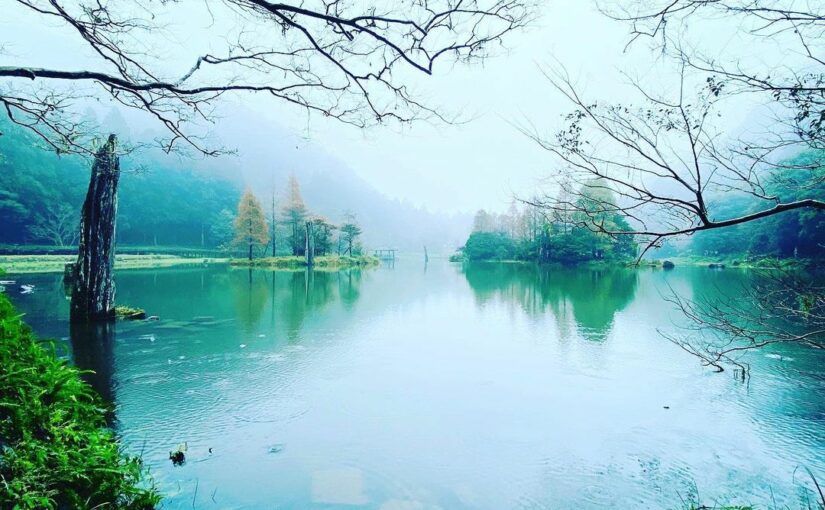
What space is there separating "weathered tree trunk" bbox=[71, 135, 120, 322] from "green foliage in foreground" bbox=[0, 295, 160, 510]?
6096mm

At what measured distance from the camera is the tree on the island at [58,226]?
31.5 m

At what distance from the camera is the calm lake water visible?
3.11 metres

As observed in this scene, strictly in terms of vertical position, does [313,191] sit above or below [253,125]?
below

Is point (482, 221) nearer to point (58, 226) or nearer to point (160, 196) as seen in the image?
point (160, 196)

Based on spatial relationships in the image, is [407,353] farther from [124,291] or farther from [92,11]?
[124,291]

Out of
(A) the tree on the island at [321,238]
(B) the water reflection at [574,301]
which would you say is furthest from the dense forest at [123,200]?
(B) the water reflection at [574,301]

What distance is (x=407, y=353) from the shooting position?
22.8 feet

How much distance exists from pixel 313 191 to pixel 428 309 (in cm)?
7368

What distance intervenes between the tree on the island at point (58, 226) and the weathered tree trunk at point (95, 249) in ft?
100

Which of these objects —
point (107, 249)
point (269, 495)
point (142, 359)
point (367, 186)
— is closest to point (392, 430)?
point (269, 495)

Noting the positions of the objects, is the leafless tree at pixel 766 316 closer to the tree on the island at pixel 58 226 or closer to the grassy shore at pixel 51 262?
the grassy shore at pixel 51 262

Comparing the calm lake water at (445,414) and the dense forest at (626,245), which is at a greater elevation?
the dense forest at (626,245)

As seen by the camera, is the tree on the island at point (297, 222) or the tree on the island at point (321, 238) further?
the tree on the island at point (321, 238)

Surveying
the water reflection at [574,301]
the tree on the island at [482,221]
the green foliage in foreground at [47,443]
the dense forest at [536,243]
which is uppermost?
the tree on the island at [482,221]
